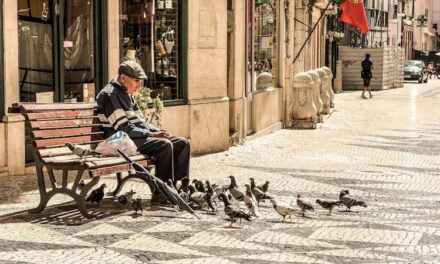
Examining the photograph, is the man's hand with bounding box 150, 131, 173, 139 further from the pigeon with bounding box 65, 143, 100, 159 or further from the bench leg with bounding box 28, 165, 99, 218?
the bench leg with bounding box 28, 165, 99, 218

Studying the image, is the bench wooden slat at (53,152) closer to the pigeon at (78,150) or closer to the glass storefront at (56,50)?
the pigeon at (78,150)

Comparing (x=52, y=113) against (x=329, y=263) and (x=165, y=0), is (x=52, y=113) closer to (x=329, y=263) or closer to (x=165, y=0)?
(x=329, y=263)

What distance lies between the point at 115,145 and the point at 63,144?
0.47 m

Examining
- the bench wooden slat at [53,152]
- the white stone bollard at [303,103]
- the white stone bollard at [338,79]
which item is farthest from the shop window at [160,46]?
the white stone bollard at [338,79]

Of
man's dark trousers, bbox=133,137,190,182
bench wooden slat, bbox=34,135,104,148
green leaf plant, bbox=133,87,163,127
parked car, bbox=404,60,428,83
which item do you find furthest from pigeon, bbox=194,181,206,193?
parked car, bbox=404,60,428,83

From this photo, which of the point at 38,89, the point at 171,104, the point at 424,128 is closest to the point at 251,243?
the point at 38,89

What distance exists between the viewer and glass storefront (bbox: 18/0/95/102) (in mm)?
11594

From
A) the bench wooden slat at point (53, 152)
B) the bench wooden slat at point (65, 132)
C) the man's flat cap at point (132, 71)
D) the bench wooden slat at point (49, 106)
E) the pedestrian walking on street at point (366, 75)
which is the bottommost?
the pedestrian walking on street at point (366, 75)

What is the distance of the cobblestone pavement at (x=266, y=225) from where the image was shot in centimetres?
680

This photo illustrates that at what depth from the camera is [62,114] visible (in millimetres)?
8672

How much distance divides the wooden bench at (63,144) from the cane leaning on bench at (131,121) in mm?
104

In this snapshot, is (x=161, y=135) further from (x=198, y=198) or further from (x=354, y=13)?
(x=354, y=13)

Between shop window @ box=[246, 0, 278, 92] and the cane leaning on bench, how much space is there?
26.5ft

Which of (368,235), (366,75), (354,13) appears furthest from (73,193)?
(366,75)
